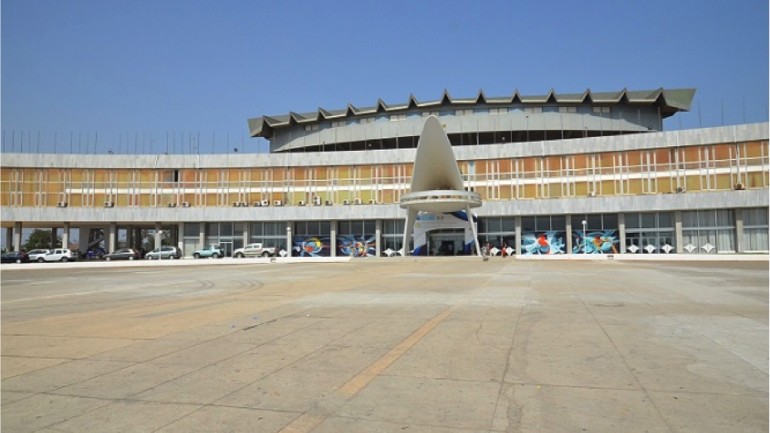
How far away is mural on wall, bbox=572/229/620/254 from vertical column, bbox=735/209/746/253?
380 inches

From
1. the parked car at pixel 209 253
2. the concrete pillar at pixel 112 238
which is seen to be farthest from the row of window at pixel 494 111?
the concrete pillar at pixel 112 238

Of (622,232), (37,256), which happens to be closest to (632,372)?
(622,232)

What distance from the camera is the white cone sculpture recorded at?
48.1 metres

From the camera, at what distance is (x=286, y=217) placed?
59.1m

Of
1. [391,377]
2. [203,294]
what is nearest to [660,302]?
[391,377]

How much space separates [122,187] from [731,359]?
62.5m

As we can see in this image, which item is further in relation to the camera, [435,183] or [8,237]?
[8,237]

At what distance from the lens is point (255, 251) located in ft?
188

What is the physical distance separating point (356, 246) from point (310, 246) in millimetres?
5206

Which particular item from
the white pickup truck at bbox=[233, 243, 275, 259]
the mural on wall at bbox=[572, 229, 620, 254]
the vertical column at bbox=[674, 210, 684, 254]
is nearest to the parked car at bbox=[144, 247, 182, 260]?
the white pickup truck at bbox=[233, 243, 275, 259]

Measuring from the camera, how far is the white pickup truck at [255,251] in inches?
2247

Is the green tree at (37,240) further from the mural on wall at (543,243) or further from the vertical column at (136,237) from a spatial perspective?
the mural on wall at (543,243)

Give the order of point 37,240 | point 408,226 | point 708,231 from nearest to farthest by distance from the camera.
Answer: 1. point 708,231
2. point 408,226
3. point 37,240

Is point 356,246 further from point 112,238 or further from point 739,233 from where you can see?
point 739,233
